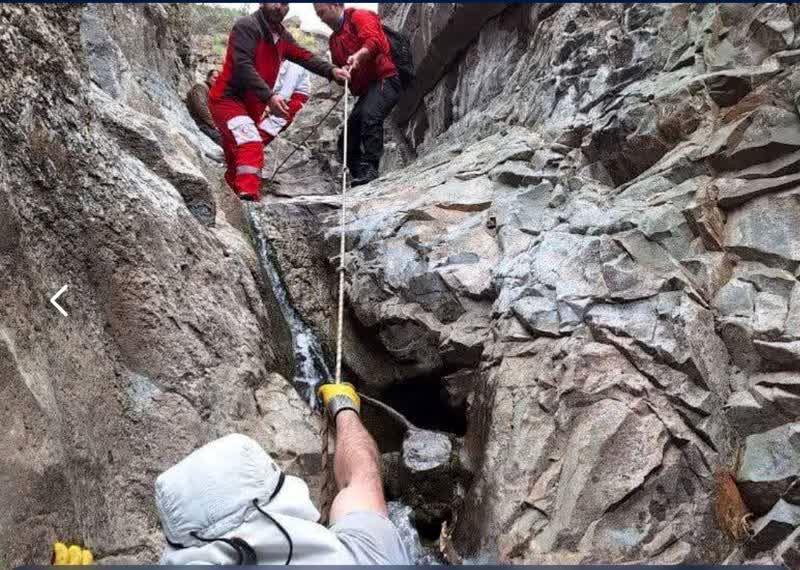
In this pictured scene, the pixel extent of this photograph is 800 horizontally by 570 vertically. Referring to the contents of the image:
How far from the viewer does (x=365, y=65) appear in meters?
9.90

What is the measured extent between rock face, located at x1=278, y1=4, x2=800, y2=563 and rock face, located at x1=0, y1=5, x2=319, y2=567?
1.69 m

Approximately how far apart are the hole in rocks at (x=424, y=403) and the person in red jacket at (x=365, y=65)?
164 inches

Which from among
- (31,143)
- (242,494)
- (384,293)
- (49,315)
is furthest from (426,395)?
(242,494)

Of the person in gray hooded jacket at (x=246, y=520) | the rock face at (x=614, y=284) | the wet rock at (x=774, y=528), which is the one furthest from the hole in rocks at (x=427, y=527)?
the person in gray hooded jacket at (x=246, y=520)

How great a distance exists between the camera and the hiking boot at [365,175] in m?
10.4

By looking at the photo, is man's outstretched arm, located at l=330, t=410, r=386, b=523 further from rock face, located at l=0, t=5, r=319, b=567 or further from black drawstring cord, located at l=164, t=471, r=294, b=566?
rock face, located at l=0, t=5, r=319, b=567

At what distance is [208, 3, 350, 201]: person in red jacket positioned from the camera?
27.1 ft

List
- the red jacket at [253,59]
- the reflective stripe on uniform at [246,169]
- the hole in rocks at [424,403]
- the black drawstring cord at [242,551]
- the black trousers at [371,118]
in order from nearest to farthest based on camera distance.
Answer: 1. the black drawstring cord at [242,551]
2. the hole in rocks at [424,403]
3. the red jacket at [253,59]
4. the reflective stripe on uniform at [246,169]
5. the black trousers at [371,118]

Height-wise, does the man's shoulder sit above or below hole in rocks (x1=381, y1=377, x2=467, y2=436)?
above

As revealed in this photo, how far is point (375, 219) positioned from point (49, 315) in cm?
430

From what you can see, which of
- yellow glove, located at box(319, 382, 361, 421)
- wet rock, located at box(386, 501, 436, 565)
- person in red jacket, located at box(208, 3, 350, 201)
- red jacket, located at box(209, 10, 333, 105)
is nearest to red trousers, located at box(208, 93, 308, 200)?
person in red jacket, located at box(208, 3, 350, 201)

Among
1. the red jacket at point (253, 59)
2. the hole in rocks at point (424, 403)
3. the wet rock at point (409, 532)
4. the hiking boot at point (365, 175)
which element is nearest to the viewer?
the wet rock at point (409, 532)

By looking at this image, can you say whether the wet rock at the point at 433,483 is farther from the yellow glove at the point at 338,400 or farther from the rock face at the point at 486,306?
the yellow glove at the point at 338,400

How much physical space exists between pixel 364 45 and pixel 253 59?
1.96 meters
